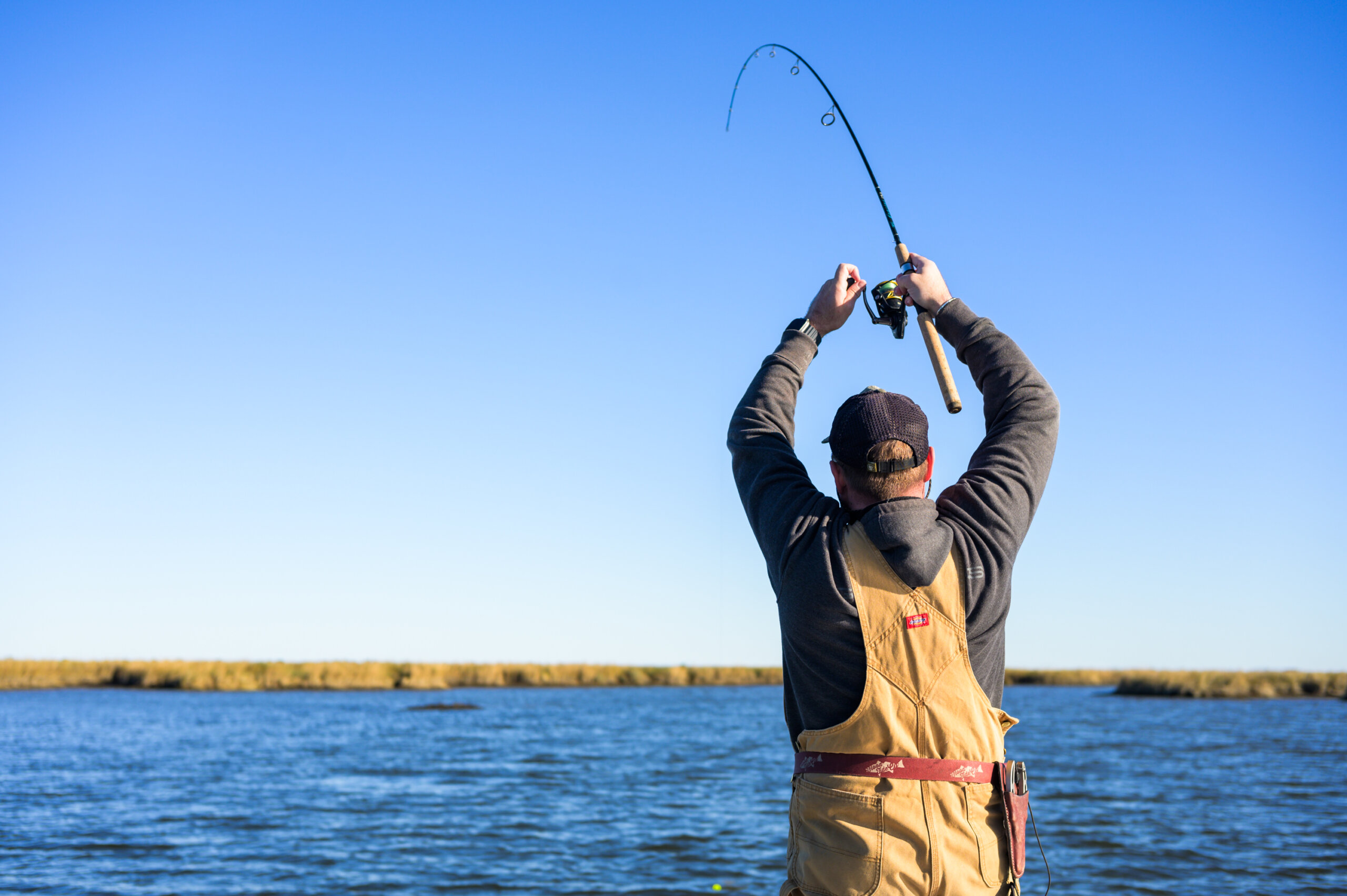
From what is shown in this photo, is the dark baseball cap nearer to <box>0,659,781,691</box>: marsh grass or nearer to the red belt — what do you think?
the red belt

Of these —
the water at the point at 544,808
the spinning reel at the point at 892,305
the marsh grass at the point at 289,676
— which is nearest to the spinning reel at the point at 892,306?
the spinning reel at the point at 892,305

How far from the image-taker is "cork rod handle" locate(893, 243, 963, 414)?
2.59 metres

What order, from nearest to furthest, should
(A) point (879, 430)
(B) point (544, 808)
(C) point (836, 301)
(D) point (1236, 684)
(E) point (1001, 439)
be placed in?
(A) point (879, 430) < (E) point (1001, 439) < (C) point (836, 301) < (B) point (544, 808) < (D) point (1236, 684)

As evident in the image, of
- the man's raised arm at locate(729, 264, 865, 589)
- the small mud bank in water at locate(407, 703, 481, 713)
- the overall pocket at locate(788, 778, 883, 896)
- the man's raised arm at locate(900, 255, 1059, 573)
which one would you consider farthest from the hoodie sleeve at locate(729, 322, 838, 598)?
the small mud bank in water at locate(407, 703, 481, 713)

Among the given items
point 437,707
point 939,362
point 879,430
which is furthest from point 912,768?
point 437,707

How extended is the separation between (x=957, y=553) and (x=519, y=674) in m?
60.1

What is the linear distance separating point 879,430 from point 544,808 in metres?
13.9

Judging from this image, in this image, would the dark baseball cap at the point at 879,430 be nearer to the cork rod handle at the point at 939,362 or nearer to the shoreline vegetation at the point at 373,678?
the cork rod handle at the point at 939,362

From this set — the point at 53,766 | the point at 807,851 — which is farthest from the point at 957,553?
the point at 53,766

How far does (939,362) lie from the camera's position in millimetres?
2646

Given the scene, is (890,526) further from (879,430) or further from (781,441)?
(781,441)

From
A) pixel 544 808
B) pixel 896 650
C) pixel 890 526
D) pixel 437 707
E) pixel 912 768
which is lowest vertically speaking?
pixel 437 707

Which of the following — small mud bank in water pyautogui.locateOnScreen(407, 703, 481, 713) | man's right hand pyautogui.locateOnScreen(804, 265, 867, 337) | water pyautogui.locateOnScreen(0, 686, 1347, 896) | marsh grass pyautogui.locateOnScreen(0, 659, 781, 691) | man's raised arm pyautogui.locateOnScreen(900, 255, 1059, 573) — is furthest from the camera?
marsh grass pyautogui.locateOnScreen(0, 659, 781, 691)

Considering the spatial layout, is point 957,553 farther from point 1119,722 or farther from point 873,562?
point 1119,722
